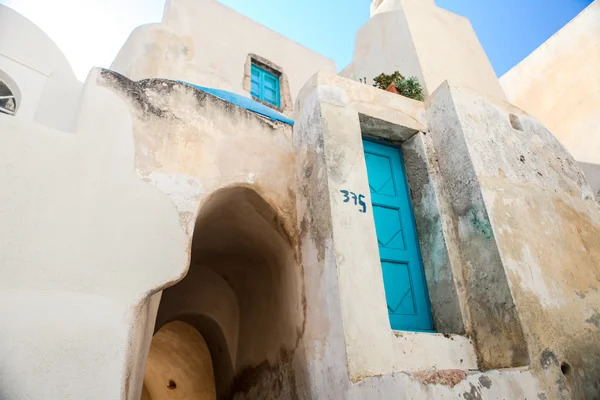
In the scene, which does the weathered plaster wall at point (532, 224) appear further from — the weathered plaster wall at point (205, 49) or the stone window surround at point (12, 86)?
the stone window surround at point (12, 86)

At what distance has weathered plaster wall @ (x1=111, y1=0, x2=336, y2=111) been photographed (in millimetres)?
6984

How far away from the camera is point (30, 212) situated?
2518 mm

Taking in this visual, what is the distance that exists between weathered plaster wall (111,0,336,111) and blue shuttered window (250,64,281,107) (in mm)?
312

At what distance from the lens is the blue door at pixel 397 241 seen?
11.5 ft

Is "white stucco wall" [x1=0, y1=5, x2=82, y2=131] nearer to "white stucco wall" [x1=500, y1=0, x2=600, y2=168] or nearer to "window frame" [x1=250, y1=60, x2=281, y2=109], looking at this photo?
"window frame" [x1=250, y1=60, x2=281, y2=109]

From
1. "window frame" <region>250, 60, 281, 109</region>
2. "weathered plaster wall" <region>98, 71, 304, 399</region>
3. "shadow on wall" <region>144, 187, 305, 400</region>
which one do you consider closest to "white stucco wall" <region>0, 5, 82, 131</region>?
"weathered plaster wall" <region>98, 71, 304, 399</region>

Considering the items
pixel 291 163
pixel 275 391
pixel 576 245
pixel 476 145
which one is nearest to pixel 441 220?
pixel 476 145

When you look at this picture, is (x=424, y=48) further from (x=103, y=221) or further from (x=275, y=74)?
(x=103, y=221)

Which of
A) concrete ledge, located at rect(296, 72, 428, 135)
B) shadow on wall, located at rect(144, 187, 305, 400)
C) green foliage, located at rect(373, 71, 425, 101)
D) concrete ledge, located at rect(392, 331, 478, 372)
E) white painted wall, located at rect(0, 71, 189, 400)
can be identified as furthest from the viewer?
green foliage, located at rect(373, 71, 425, 101)

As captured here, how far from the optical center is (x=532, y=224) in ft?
11.8

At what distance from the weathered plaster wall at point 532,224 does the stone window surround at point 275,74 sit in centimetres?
415

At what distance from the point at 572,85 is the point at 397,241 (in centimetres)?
743

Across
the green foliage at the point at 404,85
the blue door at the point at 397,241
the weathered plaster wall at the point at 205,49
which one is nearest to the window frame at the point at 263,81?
the weathered plaster wall at the point at 205,49

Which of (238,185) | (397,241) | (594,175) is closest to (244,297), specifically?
(238,185)
